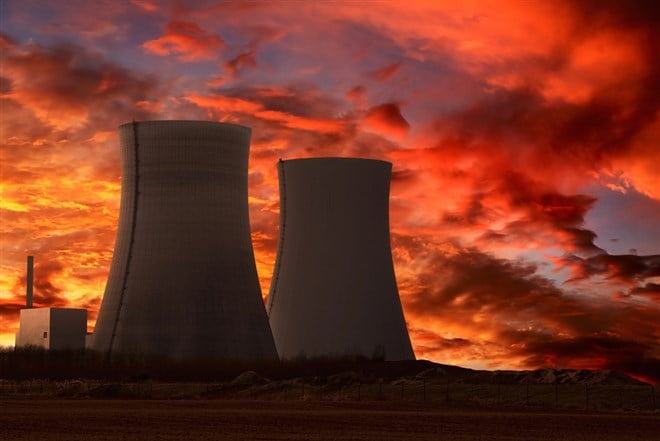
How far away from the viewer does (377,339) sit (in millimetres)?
43594

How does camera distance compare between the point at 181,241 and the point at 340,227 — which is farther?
the point at 340,227

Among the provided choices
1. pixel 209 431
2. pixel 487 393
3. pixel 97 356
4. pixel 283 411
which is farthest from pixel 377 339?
pixel 209 431

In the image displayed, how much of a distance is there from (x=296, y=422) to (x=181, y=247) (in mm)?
13455

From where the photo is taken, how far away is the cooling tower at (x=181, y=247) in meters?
38.6

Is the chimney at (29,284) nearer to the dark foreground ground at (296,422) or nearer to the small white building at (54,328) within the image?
the small white building at (54,328)

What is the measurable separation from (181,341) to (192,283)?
2.33 meters

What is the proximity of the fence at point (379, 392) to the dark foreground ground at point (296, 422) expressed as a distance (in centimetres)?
241

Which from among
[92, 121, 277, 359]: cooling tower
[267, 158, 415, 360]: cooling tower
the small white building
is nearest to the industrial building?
the small white building

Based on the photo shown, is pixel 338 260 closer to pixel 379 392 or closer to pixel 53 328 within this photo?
pixel 379 392

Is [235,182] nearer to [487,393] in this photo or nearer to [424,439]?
[487,393]

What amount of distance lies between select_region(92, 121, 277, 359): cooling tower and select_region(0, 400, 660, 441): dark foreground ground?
4.75 meters

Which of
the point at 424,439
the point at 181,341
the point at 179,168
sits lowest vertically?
the point at 424,439

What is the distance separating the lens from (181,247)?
126 ft

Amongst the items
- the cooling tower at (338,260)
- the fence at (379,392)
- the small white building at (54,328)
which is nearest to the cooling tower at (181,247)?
the fence at (379,392)
